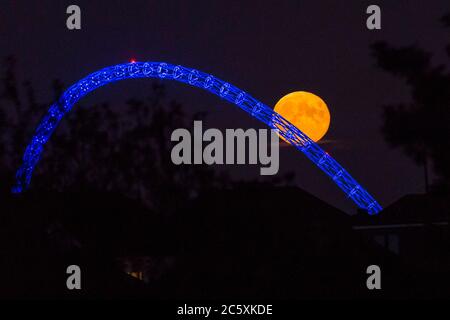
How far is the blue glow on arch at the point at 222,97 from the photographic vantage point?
12.8 m

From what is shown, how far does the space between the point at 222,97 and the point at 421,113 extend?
3.90 m

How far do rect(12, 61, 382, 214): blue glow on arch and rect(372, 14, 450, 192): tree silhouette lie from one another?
216cm

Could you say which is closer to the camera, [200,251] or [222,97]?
[200,251]

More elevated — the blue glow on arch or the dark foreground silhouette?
the blue glow on arch

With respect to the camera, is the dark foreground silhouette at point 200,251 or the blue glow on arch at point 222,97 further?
the blue glow on arch at point 222,97

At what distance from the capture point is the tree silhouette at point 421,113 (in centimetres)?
1168

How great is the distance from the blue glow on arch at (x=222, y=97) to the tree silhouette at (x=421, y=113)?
216cm

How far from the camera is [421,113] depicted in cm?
1189

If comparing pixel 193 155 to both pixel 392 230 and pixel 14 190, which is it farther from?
pixel 392 230

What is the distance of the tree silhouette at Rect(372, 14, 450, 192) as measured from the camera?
11.7 metres

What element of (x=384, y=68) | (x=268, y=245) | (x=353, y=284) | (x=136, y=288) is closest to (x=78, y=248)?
(x=136, y=288)

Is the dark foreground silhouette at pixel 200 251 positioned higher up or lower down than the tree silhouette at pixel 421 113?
lower down

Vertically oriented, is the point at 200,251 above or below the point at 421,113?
below
